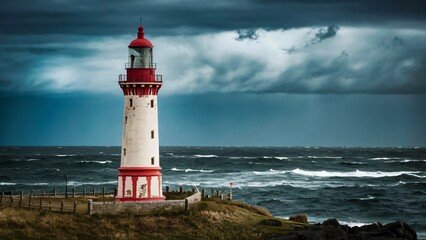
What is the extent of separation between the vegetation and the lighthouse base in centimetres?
174

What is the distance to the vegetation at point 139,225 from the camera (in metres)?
36.1

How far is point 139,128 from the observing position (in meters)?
40.2

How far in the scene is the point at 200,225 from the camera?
38.7 meters

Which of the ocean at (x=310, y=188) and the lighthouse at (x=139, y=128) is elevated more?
the lighthouse at (x=139, y=128)

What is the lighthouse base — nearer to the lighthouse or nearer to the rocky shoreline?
the lighthouse

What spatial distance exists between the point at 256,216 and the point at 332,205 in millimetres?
Result: 29001

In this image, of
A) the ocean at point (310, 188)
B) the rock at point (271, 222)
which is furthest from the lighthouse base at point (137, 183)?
the ocean at point (310, 188)

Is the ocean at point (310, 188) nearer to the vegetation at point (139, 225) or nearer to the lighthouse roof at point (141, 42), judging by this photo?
the vegetation at point (139, 225)

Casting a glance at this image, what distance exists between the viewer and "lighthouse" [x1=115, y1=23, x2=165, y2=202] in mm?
40281

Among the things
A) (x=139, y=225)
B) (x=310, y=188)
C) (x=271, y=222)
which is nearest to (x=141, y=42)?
(x=139, y=225)

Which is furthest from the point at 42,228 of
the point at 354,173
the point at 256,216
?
the point at 354,173

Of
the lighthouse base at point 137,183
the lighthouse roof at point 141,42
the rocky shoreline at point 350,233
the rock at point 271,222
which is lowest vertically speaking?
the rocky shoreline at point 350,233

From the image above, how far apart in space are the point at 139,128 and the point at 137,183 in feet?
8.81

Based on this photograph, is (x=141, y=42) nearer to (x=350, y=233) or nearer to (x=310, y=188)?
(x=350, y=233)
